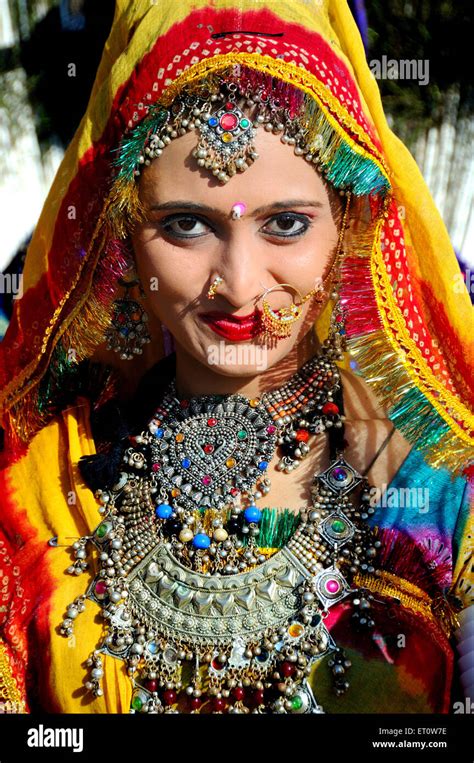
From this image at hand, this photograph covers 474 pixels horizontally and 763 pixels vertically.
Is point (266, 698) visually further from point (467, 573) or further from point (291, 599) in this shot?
point (467, 573)

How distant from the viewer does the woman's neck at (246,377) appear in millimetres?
2459

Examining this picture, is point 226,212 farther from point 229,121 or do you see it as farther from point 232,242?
point 229,121

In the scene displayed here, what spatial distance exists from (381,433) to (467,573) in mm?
416

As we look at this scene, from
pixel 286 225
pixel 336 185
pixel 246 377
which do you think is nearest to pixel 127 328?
pixel 246 377

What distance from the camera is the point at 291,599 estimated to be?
223 centimetres

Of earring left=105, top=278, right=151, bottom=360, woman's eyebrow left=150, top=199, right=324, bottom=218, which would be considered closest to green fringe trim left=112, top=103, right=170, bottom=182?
woman's eyebrow left=150, top=199, right=324, bottom=218

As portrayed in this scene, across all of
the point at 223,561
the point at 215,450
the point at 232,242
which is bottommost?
the point at 223,561

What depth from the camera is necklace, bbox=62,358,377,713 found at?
2.21 m

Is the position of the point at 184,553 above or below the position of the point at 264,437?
below

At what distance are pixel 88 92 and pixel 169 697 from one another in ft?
5.27

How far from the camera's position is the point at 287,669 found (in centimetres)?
217

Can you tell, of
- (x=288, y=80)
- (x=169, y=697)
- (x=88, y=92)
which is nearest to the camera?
(x=288, y=80)

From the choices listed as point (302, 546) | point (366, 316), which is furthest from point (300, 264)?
point (302, 546)

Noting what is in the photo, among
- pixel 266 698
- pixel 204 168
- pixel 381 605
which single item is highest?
pixel 204 168
